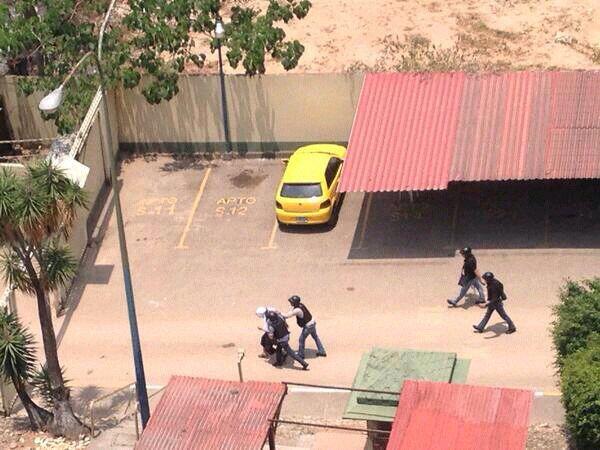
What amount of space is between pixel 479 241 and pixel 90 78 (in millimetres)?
10990

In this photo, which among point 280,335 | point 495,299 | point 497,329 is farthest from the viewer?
point 497,329

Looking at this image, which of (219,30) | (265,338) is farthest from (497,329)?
(219,30)

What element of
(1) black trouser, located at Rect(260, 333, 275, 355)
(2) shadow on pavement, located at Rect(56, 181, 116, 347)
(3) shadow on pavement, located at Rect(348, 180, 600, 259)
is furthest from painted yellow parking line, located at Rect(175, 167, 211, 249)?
(1) black trouser, located at Rect(260, 333, 275, 355)

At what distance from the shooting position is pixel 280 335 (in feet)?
78.7

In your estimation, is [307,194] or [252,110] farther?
[252,110]

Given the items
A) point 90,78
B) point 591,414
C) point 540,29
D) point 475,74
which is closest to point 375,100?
point 475,74

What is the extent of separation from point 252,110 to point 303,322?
10393mm

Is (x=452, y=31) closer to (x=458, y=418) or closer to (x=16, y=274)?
(x=16, y=274)

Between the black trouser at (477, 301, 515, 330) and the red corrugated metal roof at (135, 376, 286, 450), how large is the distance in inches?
272

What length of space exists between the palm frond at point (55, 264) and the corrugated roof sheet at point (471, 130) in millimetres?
7783

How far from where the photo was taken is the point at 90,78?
1265 inches

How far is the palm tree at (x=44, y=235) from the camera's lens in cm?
2061

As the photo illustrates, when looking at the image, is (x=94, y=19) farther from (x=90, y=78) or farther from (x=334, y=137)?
(x=334, y=137)

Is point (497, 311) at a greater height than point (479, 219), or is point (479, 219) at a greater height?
point (497, 311)
